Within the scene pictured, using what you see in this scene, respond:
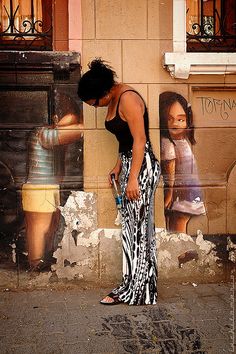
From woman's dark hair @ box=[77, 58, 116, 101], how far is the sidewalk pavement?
71.0 inches

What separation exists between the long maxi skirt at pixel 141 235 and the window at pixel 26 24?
1486mm

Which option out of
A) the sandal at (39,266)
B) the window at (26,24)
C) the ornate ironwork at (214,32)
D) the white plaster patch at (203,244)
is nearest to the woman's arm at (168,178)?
the white plaster patch at (203,244)

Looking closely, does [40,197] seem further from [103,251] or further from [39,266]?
[103,251]

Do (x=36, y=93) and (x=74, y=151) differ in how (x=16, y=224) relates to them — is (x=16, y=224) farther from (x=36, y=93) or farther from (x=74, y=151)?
(x=36, y=93)

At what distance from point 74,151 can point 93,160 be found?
0.67 feet


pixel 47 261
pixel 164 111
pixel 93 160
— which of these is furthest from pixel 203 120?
pixel 47 261

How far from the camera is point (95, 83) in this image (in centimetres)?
387

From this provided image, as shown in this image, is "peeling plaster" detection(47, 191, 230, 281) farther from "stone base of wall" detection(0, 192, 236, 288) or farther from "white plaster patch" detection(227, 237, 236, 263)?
"white plaster patch" detection(227, 237, 236, 263)

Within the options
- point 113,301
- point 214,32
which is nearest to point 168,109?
point 214,32

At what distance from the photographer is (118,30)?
447 centimetres

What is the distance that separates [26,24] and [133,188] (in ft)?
6.56

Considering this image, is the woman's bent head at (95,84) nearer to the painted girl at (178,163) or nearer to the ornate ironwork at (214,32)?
the painted girl at (178,163)

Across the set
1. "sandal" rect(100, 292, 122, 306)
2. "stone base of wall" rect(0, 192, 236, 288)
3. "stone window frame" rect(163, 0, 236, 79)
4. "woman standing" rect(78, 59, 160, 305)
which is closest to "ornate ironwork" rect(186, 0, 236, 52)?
"stone window frame" rect(163, 0, 236, 79)

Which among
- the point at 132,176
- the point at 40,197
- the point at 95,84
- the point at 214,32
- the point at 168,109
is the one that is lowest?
the point at 40,197
